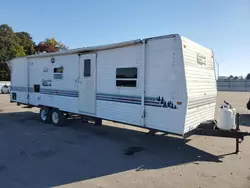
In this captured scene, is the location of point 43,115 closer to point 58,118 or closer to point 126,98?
point 58,118

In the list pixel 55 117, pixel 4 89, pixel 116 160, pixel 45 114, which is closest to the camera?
pixel 116 160

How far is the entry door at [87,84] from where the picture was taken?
26.1ft

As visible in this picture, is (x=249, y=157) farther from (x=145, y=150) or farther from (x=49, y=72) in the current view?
(x=49, y=72)

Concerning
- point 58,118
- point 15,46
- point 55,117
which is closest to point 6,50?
point 15,46

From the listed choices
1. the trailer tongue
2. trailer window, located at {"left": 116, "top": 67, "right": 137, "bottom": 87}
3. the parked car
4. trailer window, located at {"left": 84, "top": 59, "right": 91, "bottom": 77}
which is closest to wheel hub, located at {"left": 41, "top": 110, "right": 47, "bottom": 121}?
trailer window, located at {"left": 84, "top": 59, "right": 91, "bottom": 77}

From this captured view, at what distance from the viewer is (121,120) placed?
6973 mm

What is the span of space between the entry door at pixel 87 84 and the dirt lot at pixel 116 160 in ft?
3.26

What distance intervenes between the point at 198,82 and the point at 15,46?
35397mm

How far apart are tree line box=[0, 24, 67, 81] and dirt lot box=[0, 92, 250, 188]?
1146 inches

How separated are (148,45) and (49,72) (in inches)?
210

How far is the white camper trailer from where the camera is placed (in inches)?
224

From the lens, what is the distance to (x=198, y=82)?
627cm

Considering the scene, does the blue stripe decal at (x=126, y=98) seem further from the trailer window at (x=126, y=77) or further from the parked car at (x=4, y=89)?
the parked car at (x=4, y=89)

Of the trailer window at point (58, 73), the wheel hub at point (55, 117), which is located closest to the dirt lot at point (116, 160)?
the wheel hub at point (55, 117)
